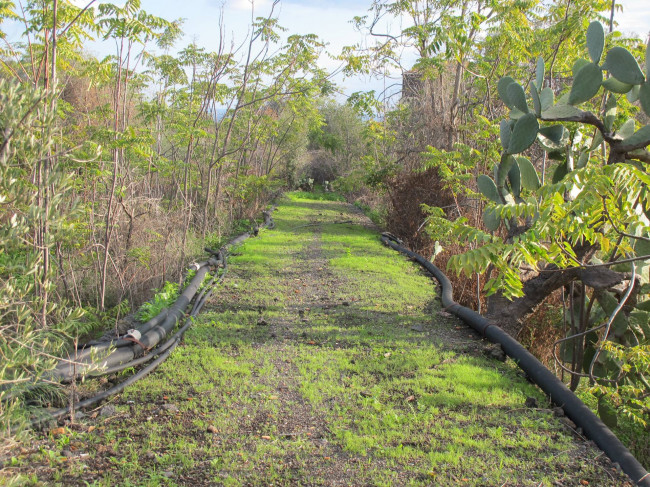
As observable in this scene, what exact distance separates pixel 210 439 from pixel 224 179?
10603 millimetres

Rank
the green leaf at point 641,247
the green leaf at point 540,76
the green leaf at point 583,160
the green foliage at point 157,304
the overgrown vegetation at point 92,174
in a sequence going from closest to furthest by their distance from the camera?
the overgrown vegetation at point 92,174 < the green leaf at point 641,247 < the green leaf at point 540,76 < the green leaf at point 583,160 < the green foliage at point 157,304

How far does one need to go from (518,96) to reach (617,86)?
76cm

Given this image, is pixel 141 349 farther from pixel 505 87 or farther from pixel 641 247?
pixel 641 247

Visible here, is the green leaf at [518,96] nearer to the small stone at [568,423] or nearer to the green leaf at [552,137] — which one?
the green leaf at [552,137]

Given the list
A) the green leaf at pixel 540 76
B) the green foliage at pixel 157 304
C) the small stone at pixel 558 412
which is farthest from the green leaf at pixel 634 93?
the green foliage at pixel 157 304

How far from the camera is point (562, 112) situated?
13.1 feet

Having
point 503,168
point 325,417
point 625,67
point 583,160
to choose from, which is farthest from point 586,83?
point 325,417

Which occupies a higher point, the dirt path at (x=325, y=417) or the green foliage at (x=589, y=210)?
the green foliage at (x=589, y=210)

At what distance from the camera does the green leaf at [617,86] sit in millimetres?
3693

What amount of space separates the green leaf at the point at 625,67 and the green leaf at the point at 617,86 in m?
0.15

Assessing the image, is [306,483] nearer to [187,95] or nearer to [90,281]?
[90,281]

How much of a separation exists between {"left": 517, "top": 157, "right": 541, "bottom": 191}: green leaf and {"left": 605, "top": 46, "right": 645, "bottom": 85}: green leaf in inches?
45.7

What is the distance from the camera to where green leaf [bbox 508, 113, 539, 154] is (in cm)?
412

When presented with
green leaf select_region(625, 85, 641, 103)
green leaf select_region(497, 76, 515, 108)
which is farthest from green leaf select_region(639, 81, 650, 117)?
green leaf select_region(497, 76, 515, 108)
